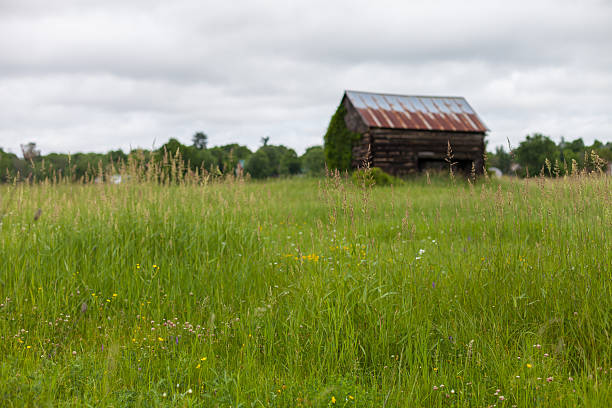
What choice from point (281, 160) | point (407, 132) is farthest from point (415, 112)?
point (281, 160)

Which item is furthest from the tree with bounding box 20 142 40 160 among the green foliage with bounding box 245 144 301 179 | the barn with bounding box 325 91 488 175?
the green foliage with bounding box 245 144 301 179

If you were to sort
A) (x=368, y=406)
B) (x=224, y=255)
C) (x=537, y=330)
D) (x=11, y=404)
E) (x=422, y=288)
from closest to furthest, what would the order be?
(x=11, y=404), (x=368, y=406), (x=537, y=330), (x=422, y=288), (x=224, y=255)

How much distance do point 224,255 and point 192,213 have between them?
1156mm

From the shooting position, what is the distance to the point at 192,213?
18.6ft

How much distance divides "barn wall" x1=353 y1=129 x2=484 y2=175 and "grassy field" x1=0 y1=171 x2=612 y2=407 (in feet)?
53.2

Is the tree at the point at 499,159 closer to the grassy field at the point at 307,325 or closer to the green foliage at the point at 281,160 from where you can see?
the grassy field at the point at 307,325

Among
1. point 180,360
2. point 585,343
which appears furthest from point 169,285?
point 585,343

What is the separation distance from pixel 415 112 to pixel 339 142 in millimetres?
4431

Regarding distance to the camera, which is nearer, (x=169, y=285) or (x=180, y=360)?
(x=180, y=360)

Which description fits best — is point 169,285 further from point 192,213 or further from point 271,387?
point 271,387

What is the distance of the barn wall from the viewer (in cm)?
2028

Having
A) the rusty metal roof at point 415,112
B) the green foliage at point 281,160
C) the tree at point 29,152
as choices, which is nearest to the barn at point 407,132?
the rusty metal roof at point 415,112

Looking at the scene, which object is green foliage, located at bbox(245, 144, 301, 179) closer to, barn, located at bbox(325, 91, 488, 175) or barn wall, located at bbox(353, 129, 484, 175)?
barn, located at bbox(325, 91, 488, 175)

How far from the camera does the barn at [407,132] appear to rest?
20312mm
